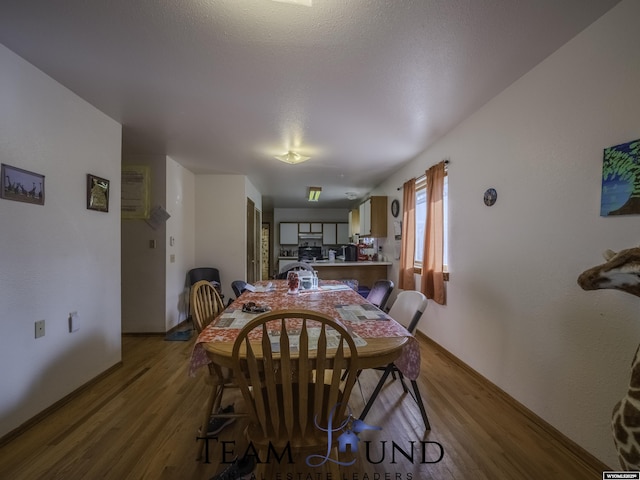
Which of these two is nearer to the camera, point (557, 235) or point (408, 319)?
point (557, 235)

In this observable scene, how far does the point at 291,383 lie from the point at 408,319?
1.11 m

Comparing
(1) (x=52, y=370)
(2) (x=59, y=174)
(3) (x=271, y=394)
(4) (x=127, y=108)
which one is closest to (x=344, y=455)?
(3) (x=271, y=394)

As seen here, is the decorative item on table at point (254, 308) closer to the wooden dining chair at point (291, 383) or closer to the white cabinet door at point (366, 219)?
the wooden dining chair at point (291, 383)

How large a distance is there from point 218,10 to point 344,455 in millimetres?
2309

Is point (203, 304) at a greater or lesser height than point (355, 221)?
lesser

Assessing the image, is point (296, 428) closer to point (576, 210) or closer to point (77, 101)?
point (576, 210)

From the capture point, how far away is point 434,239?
2.99m

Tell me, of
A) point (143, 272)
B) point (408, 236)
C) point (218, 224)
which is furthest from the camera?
point (218, 224)

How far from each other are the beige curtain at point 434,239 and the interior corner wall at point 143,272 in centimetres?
314

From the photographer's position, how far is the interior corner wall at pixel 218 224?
4387 mm

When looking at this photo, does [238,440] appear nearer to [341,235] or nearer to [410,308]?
[410,308]

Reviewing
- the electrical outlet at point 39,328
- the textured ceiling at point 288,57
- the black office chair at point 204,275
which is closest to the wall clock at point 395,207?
the textured ceiling at point 288,57

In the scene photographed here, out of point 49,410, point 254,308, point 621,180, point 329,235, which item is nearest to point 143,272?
point 49,410

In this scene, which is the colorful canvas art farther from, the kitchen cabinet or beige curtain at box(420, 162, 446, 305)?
the kitchen cabinet
